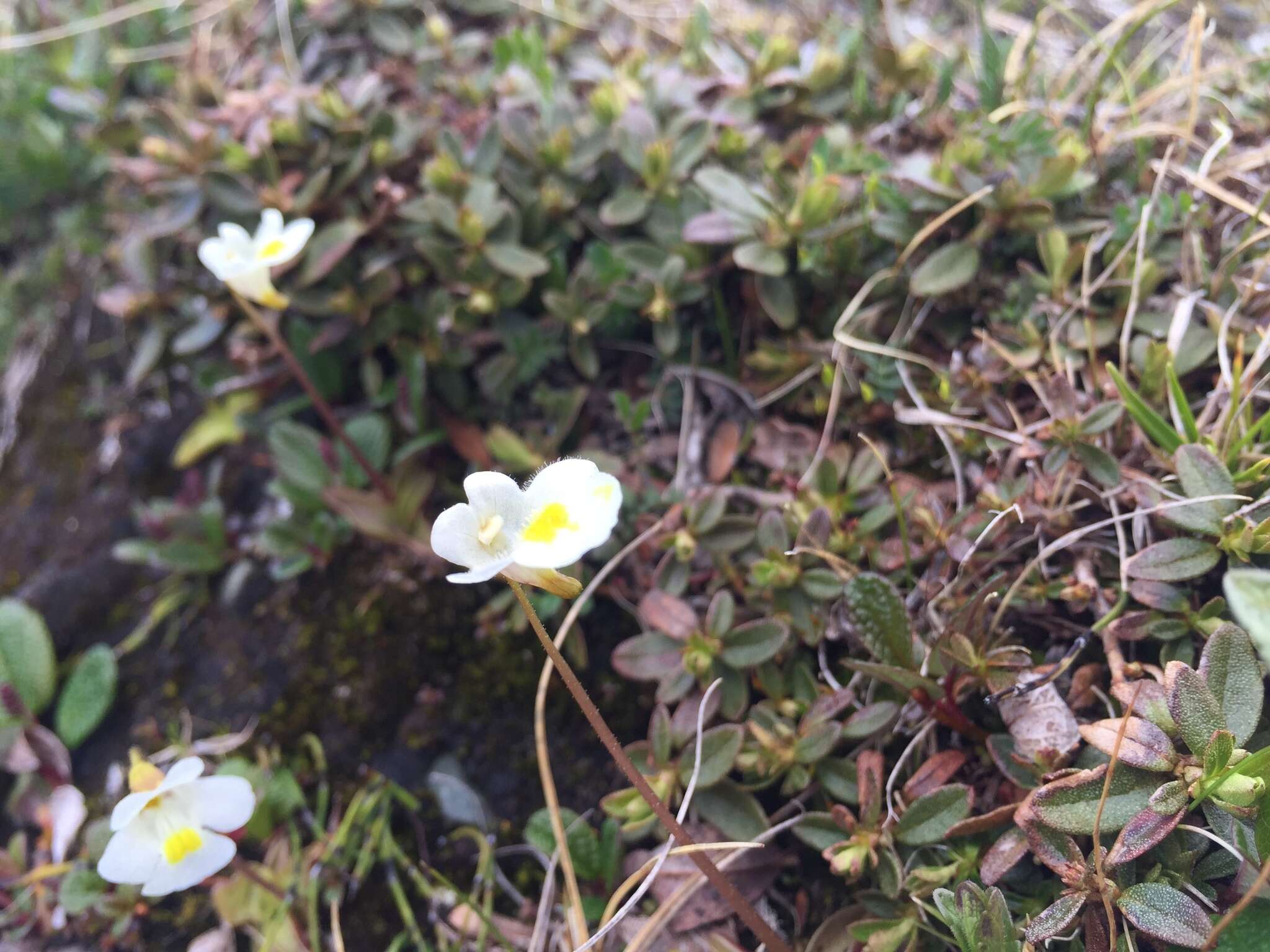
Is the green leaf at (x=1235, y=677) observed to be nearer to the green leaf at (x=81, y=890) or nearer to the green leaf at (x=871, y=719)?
the green leaf at (x=871, y=719)

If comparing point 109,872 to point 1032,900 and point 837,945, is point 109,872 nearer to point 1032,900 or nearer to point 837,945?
point 837,945

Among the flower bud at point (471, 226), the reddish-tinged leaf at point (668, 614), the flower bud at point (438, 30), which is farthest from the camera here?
the flower bud at point (438, 30)

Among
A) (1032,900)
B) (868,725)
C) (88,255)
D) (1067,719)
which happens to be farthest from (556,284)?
(88,255)

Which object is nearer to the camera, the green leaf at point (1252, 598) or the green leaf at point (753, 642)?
the green leaf at point (1252, 598)

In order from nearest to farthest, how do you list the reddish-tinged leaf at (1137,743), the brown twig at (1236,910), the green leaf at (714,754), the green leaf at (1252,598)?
1. the green leaf at (1252,598)
2. the brown twig at (1236,910)
3. the reddish-tinged leaf at (1137,743)
4. the green leaf at (714,754)

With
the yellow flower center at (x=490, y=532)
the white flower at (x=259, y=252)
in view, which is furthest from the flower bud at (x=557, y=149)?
the yellow flower center at (x=490, y=532)

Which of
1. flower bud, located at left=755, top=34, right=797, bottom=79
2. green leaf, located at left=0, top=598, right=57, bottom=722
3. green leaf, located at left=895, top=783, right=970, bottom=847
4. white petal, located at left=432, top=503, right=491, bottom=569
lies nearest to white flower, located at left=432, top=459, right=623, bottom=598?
white petal, located at left=432, top=503, right=491, bottom=569
